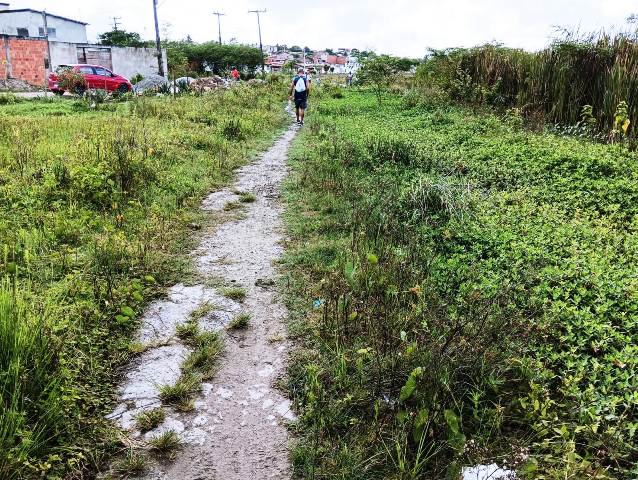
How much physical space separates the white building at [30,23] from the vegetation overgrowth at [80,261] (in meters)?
38.8

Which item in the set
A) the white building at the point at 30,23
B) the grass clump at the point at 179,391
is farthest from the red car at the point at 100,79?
the grass clump at the point at 179,391

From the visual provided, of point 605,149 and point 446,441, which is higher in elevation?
point 605,149

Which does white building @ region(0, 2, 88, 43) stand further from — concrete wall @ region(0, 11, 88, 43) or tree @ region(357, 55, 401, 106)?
tree @ region(357, 55, 401, 106)

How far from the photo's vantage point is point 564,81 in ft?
38.4

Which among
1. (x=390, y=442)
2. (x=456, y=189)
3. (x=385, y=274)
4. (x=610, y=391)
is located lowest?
(x=390, y=442)

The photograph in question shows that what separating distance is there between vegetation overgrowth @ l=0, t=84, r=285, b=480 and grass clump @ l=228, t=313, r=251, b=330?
26 cm

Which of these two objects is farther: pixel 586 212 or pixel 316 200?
pixel 316 200

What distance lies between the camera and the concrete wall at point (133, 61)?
35.3 meters

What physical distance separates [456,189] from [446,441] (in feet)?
13.0

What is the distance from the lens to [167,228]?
5.80 m

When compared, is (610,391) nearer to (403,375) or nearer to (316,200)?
(403,375)

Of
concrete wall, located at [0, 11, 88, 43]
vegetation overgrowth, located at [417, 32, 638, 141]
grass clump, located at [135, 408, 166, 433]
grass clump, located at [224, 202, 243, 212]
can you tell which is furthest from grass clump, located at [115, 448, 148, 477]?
concrete wall, located at [0, 11, 88, 43]

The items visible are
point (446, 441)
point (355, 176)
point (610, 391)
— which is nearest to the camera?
point (446, 441)

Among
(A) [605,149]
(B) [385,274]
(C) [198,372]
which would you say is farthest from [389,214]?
(A) [605,149]
